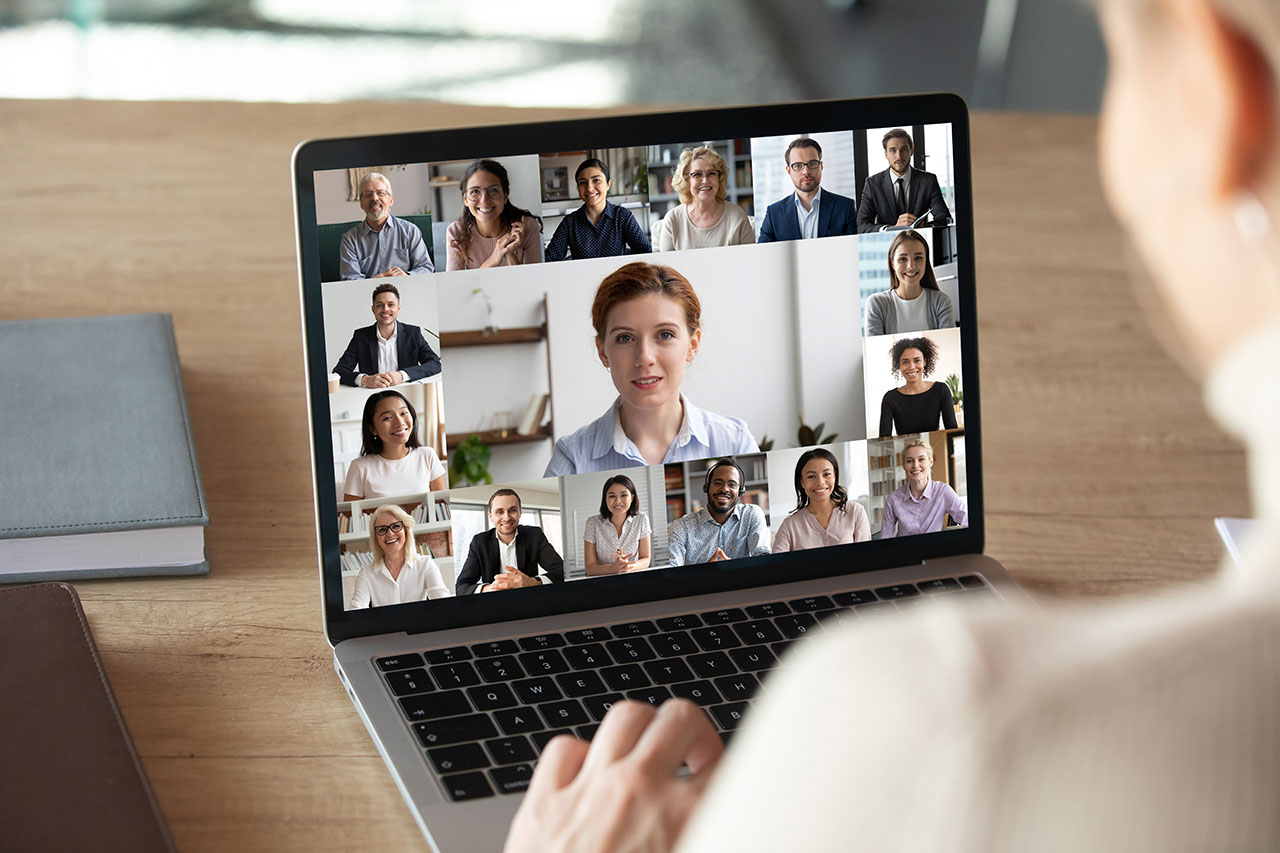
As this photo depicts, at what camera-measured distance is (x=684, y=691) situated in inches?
25.2

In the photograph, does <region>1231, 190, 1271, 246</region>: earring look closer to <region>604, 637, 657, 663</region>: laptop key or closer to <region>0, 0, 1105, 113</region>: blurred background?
<region>604, 637, 657, 663</region>: laptop key

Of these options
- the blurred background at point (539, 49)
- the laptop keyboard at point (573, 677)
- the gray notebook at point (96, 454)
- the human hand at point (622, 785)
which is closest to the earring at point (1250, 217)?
the human hand at point (622, 785)

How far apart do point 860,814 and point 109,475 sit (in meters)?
0.70

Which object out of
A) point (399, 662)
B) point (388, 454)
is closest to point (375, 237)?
point (388, 454)

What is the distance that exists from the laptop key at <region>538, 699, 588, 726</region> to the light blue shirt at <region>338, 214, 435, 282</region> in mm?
246

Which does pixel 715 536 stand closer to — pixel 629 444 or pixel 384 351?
pixel 629 444

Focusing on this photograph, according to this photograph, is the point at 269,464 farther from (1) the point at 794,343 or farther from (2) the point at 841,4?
(2) the point at 841,4

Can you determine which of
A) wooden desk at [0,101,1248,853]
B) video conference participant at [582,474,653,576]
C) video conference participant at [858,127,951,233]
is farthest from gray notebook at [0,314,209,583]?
video conference participant at [858,127,951,233]

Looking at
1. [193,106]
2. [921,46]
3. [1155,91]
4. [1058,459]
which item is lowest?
[1058,459]

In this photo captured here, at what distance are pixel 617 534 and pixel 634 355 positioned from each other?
0.11 meters

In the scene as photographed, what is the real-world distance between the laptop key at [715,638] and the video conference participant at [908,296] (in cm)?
20

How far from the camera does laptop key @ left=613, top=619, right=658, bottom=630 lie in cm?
69

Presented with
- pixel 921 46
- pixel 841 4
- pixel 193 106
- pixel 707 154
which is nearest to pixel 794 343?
pixel 707 154

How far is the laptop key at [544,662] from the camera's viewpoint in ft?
2.15
